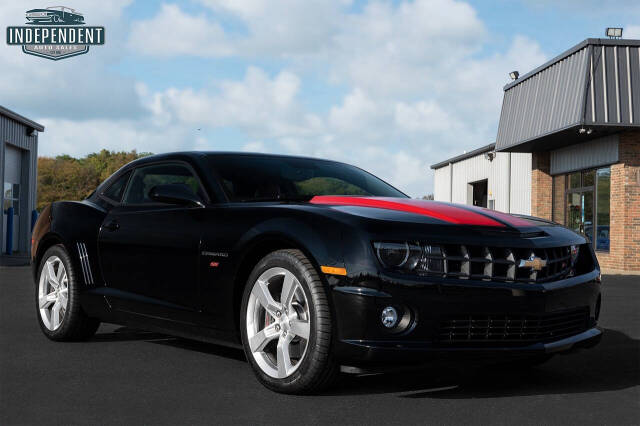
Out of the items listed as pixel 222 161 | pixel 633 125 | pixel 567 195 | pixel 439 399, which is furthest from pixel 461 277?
pixel 567 195

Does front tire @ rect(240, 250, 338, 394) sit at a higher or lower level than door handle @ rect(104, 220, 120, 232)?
lower

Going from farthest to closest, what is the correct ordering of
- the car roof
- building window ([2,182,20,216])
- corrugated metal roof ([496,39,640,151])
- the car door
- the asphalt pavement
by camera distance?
building window ([2,182,20,216])
corrugated metal roof ([496,39,640,151])
the car roof
the car door
the asphalt pavement

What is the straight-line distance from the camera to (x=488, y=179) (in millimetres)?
32594

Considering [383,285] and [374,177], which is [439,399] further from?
[374,177]

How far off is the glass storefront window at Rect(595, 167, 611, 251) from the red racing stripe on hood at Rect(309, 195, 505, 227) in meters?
17.7

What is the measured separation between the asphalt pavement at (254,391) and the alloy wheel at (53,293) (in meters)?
0.24

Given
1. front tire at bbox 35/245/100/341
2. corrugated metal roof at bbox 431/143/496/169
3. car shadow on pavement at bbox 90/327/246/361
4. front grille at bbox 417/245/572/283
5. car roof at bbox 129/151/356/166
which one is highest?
corrugated metal roof at bbox 431/143/496/169

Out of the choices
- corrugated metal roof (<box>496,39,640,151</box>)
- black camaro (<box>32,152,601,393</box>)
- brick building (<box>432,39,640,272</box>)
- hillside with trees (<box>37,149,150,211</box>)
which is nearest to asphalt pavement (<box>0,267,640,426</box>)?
black camaro (<box>32,152,601,393</box>)

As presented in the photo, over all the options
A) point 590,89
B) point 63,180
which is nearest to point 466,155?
point 590,89

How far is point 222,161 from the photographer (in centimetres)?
549

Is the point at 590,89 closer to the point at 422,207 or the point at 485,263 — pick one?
the point at 422,207

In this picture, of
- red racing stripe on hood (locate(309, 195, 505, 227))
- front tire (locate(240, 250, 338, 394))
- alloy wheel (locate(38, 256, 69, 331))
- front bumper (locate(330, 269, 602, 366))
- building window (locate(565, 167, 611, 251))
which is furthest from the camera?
building window (locate(565, 167, 611, 251))

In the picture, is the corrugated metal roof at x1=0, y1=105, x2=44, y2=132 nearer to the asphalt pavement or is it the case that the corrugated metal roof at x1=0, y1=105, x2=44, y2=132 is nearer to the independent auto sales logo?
the independent auto sales logo

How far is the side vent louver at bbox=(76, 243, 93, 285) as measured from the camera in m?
5.91
